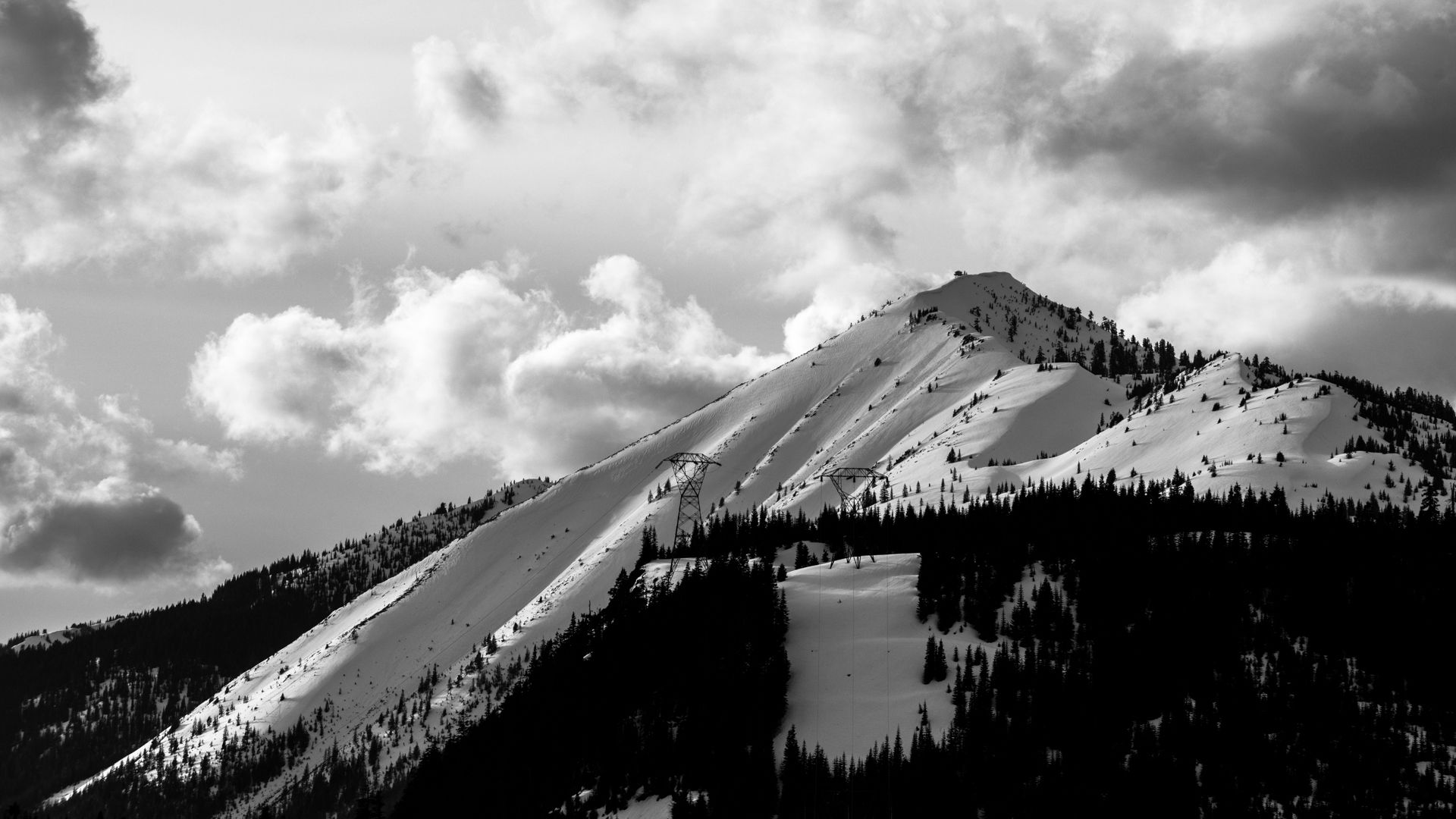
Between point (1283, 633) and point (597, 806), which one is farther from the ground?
point (1283, 633)

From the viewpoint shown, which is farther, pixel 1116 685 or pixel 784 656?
pixel 784 656

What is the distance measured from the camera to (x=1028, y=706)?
17838 centimetres

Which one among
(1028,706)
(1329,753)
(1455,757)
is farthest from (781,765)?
(1455,757)

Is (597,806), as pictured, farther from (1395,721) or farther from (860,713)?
(1395,721)

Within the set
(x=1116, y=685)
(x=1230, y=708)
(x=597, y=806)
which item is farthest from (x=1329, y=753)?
(x=597, y=806)

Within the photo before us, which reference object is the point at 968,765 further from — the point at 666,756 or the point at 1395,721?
A: the point at 1395,721

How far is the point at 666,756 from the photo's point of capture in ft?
611

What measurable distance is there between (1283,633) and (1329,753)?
93.3ft

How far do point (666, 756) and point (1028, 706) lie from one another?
43.6m

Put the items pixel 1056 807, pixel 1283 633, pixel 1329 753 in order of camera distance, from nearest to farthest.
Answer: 1. pixel 1056 807
2. pixel 1329 753
3. pixel 1283 633

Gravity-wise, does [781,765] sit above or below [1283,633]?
below

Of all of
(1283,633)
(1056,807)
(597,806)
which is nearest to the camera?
(1056,807)

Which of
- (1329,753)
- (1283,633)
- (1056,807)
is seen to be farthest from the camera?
(1283,633)

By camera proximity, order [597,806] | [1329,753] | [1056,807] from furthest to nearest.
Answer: [597,806], [1329,753], [1056,807]
